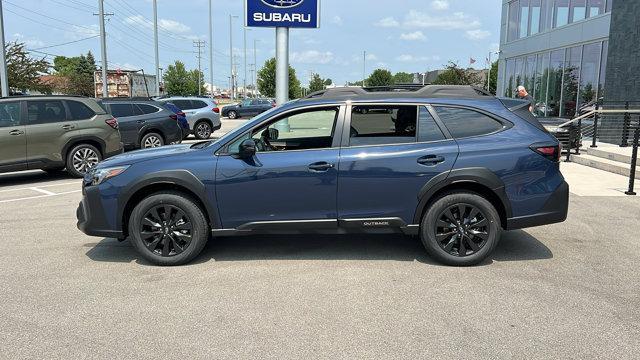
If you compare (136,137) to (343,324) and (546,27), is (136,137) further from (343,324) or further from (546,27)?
(546,27)

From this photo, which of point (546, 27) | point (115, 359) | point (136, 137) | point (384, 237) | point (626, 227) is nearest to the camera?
point (115, 359)

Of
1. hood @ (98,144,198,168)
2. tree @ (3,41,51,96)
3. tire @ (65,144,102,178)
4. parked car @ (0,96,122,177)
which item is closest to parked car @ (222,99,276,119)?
tree @ (3,41,51,96)

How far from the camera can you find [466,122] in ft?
16.9

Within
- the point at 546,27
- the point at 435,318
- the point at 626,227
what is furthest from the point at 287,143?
the point at 546,27

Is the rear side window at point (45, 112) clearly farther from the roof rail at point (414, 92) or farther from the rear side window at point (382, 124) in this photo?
the rear side window at point (382, 124)

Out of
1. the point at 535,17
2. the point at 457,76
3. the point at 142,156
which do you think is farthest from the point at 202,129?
the point at 457,76

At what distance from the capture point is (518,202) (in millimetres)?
5004

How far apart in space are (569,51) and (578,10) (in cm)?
153

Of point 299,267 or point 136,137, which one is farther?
point 136,137

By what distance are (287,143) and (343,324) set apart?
2.37 metres

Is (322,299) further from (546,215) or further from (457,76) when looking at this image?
(457,76)

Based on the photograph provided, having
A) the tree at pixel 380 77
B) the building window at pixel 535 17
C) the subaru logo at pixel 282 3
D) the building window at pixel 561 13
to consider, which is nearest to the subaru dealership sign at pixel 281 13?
the subaru logo at pixel 282 3

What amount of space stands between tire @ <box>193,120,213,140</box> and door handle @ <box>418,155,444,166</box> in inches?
666

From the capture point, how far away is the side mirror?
4.90 meters
